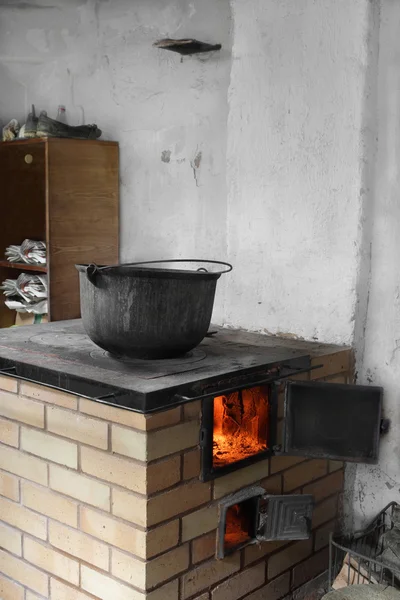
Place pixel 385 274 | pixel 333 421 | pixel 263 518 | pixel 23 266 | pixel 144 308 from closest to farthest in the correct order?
pixel 144 308 < pixel 263 518 < pixel 333 421 < pixel 385 274 < pixel 23 266

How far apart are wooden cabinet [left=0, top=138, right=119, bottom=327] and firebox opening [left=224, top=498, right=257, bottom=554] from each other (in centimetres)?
131

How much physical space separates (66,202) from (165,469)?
5.15 feet

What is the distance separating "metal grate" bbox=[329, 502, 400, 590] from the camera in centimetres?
206

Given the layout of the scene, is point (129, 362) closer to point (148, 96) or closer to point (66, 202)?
point (66, 202)

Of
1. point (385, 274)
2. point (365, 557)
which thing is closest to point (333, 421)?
point (365, 557)

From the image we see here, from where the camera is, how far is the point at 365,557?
1964mm

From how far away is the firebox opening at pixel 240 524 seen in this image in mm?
2021

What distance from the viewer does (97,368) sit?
6.21 feet

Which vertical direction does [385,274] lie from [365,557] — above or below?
above

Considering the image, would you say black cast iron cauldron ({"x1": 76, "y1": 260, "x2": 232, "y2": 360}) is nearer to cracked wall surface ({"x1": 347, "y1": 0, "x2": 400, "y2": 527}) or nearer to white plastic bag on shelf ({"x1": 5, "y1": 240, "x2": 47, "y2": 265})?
cracked wall surface ({"x1": 347, "y1": 0, "x2": 400, "y2": 527})

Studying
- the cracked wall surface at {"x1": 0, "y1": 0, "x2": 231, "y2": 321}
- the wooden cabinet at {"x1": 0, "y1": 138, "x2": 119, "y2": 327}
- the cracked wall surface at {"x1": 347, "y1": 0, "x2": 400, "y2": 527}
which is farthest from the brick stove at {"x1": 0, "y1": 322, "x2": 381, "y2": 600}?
the cracked wall surface at {"x1": 0, "y1": 0, "x2": 231, "y2": 321}

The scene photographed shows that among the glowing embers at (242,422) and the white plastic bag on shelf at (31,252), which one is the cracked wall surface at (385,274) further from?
the white plastic bag on shelf at (31,252)

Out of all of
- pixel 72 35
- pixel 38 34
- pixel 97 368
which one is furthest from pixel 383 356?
pixel 38 34

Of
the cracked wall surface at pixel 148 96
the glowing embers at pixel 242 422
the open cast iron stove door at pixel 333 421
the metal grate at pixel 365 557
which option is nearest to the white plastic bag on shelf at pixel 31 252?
the cracked wall surface at pixel 148 96
